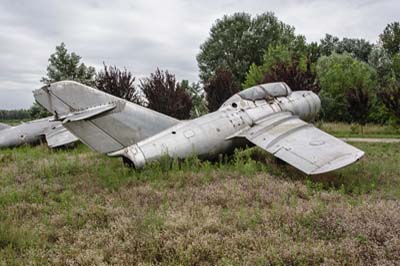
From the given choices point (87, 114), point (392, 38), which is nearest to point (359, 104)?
point (87, 114)

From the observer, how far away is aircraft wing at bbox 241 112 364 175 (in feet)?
20.5

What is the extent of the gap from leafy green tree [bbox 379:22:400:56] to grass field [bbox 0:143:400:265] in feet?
153

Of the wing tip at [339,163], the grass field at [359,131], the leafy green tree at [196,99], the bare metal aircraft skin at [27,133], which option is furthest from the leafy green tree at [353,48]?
the wing tip at [339,163]

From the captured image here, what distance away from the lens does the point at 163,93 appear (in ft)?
60.3

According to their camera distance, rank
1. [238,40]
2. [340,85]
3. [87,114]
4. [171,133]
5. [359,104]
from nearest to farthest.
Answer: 1. [87,114]
2. [171,133]
3. [359,104]
4. [340,85]
5. [238,40]

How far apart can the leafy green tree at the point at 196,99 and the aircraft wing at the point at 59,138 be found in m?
6.39

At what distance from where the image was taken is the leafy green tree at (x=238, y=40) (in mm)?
44534

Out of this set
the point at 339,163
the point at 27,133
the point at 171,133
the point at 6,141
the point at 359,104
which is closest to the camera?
the point at 339,163

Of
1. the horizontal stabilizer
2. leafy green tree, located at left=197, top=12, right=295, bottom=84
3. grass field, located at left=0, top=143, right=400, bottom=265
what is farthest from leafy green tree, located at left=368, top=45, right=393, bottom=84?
the horizontal stabilizer

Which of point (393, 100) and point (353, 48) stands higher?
point (353, 48)

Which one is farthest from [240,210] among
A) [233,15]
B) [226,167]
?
[233,15]

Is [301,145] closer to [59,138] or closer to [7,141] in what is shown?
[59,138]

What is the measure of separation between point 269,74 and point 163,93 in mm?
7134

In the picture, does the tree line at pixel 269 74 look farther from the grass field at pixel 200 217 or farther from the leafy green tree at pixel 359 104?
the grass field at pixel 200 217
